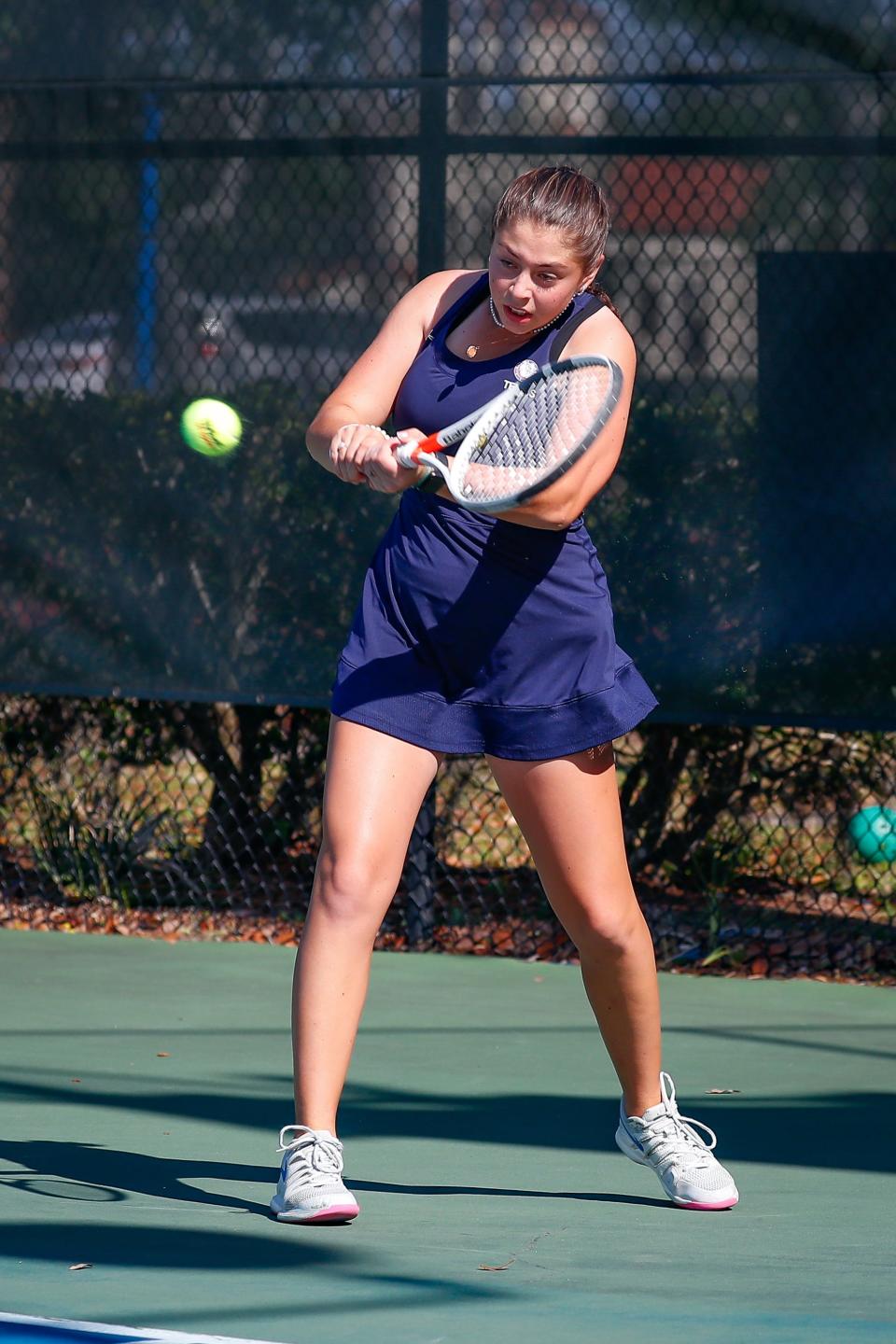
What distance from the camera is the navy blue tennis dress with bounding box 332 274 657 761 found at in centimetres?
297

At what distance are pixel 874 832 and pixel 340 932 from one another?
10.1 feet

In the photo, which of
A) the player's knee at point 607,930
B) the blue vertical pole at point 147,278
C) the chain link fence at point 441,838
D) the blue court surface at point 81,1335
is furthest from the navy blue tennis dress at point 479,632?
the blue vertical pole at point 147,278

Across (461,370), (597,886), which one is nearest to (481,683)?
(597,886)

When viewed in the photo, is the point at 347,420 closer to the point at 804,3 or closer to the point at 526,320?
the point at 526,320

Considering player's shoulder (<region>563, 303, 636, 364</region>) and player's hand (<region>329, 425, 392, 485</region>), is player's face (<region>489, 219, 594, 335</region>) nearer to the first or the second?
player's shoulder (<region>563, 303, 636, 364</region>)

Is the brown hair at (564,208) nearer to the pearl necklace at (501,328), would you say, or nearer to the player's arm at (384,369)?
the pearl necklace at (501,328)

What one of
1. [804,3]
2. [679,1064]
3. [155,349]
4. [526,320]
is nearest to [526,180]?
[526,320]

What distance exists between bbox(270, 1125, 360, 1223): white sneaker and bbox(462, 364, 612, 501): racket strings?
39.3 inches

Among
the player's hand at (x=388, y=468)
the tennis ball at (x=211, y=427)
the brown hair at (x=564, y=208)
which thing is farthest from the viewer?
the tennis ball at (x=211, y=427)

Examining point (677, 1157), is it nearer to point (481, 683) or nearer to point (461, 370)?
point (481, 683)

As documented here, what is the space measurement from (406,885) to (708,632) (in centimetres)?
120

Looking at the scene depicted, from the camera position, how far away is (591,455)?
284 cm

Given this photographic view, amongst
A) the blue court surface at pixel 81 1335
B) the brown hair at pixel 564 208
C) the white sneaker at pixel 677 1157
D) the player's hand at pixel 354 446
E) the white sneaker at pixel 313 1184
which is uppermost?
the brown hair at pixel 564 208

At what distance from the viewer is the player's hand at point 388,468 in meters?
2.74
